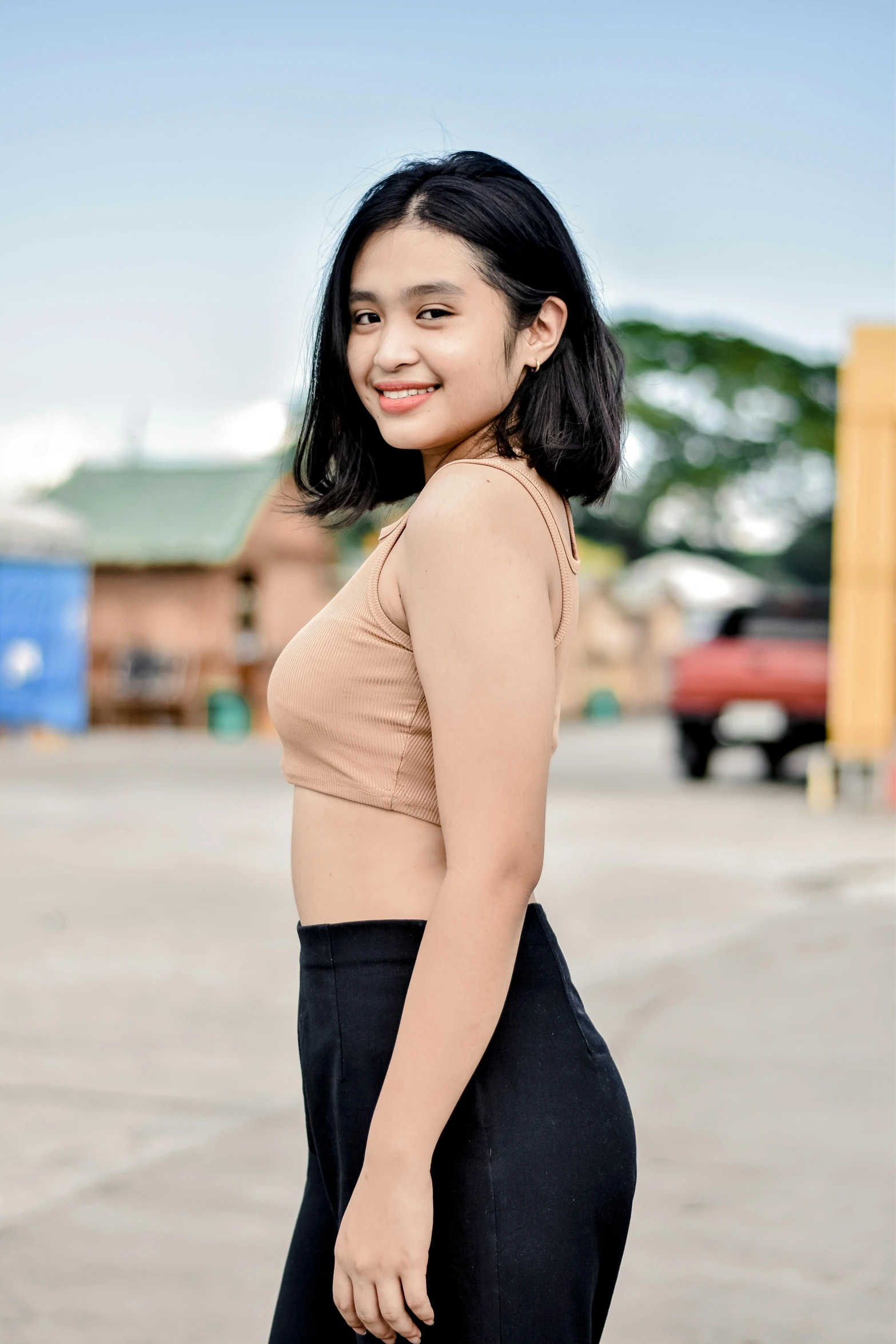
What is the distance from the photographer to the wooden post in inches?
535

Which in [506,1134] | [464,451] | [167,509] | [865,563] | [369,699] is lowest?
[506,1134]

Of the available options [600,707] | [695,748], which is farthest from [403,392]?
[600,707]

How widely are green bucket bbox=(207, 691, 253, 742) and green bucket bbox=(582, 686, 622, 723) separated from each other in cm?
1184

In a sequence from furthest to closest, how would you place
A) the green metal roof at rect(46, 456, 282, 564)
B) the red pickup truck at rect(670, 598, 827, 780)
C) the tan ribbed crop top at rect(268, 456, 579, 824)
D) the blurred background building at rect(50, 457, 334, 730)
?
the green metal roof at rect(46, 456, 282, 564)
the blurred background building at rect(50, 457, 334, 730)
the red pickup truck at rect(670, 598, 827, 780)
the tan ribbed crop top at rect(268, 456, 579, 824)

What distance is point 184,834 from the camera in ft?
37.2

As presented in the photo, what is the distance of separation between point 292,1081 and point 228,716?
2133 cm

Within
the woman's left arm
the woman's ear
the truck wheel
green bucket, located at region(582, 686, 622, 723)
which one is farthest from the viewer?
green bucket, located at region(582, 686, 622, 723)

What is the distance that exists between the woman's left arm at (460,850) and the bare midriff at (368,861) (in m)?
0.09

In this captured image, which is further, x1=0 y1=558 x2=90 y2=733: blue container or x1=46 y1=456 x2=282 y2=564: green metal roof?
x1=46 y1=456 x2=282 y2=564: green metal roof

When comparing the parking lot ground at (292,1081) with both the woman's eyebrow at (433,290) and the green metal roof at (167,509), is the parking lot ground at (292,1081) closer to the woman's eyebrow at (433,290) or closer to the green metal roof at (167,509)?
the woman's eyebrow at (433,290)

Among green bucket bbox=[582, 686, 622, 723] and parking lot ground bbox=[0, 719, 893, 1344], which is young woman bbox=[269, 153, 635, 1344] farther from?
green bucket bbox=[582, 686, 622, 723]

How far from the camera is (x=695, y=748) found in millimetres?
17422

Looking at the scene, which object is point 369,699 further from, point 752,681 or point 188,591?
point 188,591

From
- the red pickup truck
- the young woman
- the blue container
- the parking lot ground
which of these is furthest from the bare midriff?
the blue container
